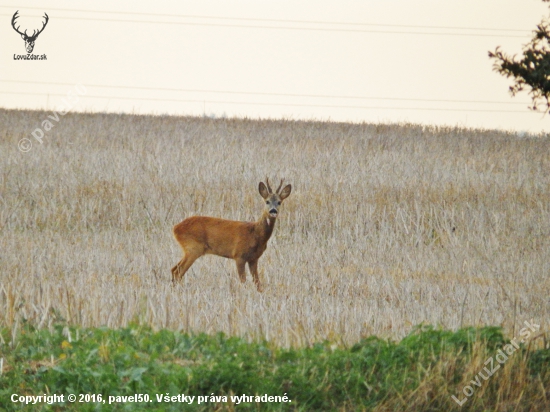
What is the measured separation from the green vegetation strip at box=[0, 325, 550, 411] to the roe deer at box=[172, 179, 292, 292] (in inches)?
128

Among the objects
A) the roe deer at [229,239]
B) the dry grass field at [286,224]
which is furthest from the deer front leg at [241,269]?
the dry grass field at [286,224]

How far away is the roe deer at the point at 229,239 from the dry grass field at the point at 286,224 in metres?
0.26

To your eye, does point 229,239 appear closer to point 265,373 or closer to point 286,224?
point 265,373

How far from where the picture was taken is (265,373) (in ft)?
21.6

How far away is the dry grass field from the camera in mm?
8875

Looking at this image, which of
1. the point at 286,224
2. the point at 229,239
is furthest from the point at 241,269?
the point at 286,224

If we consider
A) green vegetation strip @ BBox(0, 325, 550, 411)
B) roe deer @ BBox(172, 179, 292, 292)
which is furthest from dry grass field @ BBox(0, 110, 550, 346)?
green vegetation strip @ BBox(0, 325, 550, 411)

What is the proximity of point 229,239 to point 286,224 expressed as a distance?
5.49 meters

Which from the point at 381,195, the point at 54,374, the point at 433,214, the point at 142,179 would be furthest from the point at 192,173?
the point at 54,374

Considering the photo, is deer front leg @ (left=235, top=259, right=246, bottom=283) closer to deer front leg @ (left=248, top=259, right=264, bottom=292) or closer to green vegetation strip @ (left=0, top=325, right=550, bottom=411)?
deer front leg @ (left=248, top=259, right=264, bottom=292)

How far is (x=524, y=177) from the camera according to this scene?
2064cm

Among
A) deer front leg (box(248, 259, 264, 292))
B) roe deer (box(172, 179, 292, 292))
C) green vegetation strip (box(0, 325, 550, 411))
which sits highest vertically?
roe deer (box(172, 179, 292, 292))

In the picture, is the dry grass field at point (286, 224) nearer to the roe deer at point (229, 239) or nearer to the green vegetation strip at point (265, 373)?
the roe deer at point (229, 239)

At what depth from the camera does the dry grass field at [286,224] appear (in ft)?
29.1
